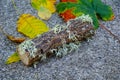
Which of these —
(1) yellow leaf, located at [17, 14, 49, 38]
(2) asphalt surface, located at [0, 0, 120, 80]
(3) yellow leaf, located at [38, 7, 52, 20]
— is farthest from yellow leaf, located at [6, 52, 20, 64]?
(3) yellow leaf, located at [38, 7, 52, 20]

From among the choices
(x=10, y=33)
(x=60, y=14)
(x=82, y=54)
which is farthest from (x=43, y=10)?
(x=82, y=54)

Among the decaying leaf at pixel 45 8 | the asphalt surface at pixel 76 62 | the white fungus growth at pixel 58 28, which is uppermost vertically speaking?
the decaying leaf at pixel 45 8

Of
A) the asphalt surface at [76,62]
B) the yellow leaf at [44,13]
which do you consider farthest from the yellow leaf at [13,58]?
the yellow leaf at [44,13]

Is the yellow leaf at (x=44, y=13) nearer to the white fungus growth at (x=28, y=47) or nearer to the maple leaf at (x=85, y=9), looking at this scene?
the maple leaf at (x=85, y=9)

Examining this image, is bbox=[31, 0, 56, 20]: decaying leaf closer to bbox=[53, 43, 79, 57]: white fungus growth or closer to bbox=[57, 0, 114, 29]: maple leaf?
bbox=[57, 0, 114, 29]: maple leaf

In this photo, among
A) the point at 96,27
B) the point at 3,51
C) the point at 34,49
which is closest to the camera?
the point at 34,49

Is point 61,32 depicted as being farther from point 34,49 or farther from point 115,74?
point 115,74
